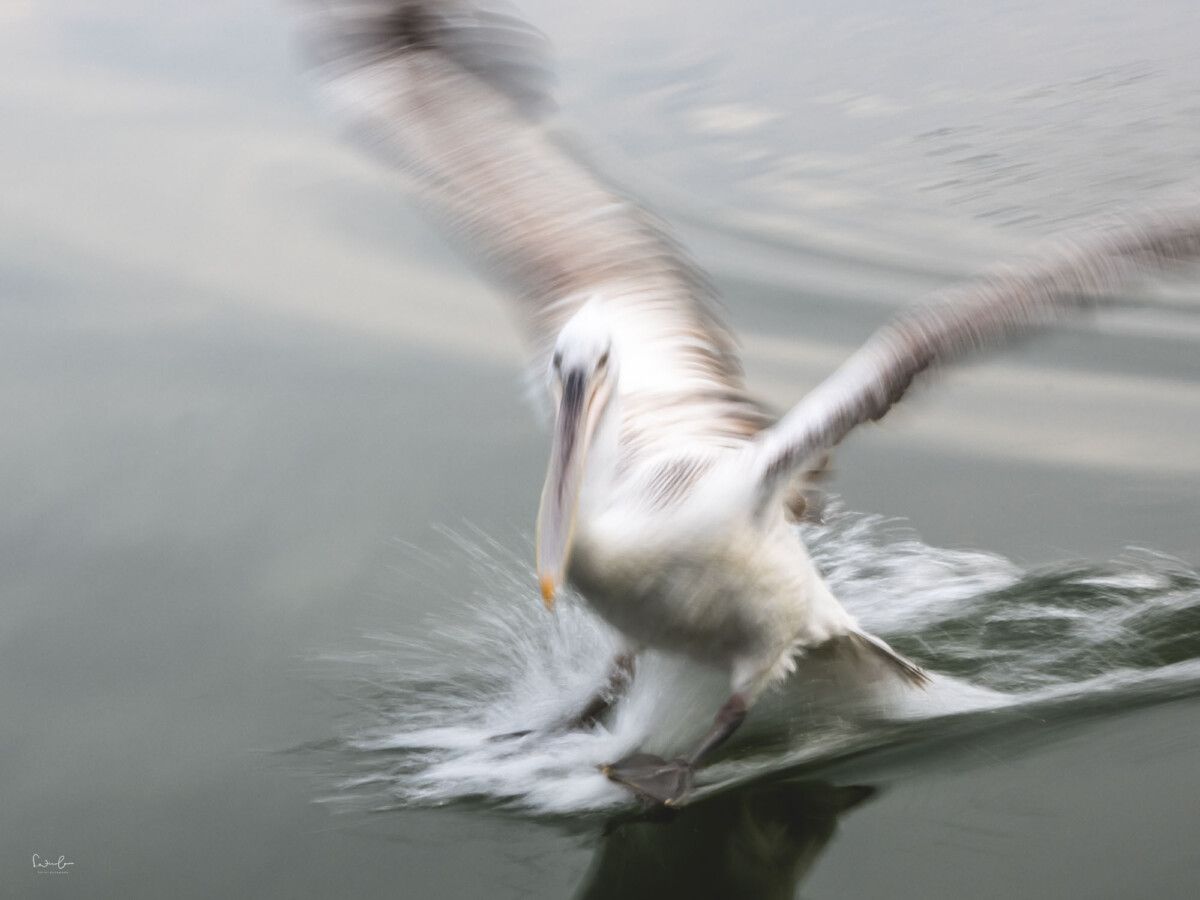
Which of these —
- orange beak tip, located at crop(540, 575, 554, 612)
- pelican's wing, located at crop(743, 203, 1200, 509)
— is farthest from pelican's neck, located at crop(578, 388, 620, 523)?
pelican's wing, located at crop(743, 203, 1200, 509)

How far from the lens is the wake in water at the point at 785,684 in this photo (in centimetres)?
329

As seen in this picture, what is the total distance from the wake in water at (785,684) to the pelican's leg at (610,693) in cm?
3

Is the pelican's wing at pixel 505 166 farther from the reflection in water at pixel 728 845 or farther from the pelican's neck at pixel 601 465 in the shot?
the reflection in water at pixel 728 845

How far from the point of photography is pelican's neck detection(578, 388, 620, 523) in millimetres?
3109

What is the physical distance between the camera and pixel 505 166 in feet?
12.6

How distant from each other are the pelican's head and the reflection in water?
18.1 inches

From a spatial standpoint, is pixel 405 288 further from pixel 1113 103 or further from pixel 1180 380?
pixel 1113 103

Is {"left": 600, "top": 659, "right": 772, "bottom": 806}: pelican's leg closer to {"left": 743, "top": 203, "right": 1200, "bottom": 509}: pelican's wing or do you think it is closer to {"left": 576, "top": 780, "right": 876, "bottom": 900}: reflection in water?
{"left": 576, "top": 780, "right": 876, "bottom": 900}: reflection in water

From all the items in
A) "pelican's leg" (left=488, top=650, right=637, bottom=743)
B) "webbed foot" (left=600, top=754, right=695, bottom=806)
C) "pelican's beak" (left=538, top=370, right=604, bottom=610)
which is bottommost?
"webbed foot" (left=600, top=754, right=695, bottom=806)
